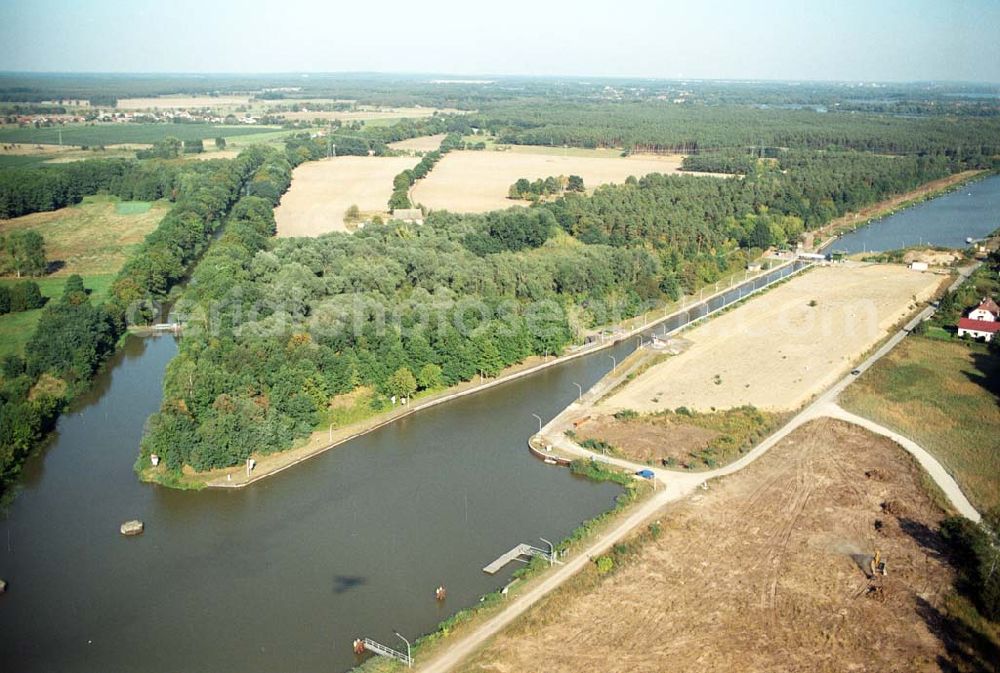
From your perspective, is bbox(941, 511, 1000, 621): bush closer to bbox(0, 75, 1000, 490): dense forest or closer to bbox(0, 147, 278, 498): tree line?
bbox(0, 75, 1000, 490): dense forest

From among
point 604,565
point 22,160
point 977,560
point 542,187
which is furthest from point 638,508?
point 22,160

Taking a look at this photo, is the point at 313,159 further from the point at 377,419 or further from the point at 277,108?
the point at 277,108

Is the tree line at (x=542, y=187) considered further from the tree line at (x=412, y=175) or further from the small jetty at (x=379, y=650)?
the small jetty at (x=379, y=650)

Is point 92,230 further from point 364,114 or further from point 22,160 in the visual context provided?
point 364,114

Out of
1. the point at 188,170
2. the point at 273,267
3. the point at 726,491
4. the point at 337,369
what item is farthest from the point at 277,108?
the point at 726,491

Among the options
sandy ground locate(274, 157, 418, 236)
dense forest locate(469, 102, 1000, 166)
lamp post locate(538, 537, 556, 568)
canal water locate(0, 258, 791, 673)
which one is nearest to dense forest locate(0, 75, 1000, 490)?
canal water locate(0, 258, 791, 673)

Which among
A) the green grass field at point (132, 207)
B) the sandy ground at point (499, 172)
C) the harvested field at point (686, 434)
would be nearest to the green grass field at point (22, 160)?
the green grass field at point (132, 207)
